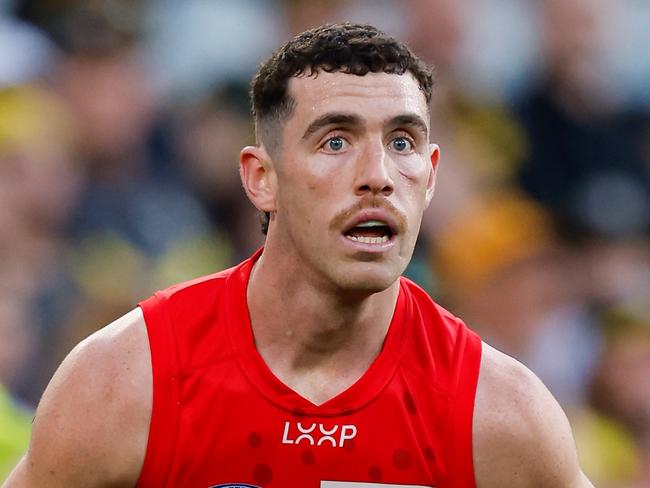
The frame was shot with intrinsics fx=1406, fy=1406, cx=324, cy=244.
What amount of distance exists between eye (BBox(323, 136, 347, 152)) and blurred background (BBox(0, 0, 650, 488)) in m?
2.92

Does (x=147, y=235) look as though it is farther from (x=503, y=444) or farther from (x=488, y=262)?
(x=503, y=444)

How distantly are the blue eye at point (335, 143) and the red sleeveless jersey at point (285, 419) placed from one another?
0.63 meters

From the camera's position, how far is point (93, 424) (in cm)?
409

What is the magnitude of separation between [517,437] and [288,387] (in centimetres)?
70

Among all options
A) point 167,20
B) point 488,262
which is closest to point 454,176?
point 488,262

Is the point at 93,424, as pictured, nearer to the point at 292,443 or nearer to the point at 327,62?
the point at 292,443

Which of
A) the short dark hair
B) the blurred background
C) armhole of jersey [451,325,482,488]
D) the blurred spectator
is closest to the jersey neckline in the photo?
armhole of jersey [451,325,482,488]

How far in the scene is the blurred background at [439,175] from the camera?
7230 millimetres

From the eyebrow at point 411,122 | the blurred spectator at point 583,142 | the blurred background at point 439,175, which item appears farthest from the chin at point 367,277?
the blurred spectator at point 583,142

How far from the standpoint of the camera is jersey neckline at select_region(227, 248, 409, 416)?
4.23m

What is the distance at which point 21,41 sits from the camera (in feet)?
26.9

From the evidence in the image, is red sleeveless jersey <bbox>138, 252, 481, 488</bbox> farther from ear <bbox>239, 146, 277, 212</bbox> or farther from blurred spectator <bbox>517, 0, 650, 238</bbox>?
blurred spectator <bbox>517, 0, 650, 238</bbox>

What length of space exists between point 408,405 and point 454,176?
402cm

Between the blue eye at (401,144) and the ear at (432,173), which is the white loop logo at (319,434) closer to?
the ear at (432,173)
